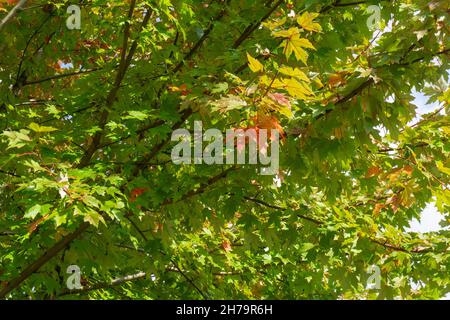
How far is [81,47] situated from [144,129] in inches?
101

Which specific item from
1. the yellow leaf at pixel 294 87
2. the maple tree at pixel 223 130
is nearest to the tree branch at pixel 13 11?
the maple tree at pixel 223 130

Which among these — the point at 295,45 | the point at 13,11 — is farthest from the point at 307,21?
the point at 13,11

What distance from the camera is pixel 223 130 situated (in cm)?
382

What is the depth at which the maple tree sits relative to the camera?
10.3 feet

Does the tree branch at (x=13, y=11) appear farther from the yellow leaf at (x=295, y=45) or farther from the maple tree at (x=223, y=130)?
the yellow leaf at (x=295, y=45)

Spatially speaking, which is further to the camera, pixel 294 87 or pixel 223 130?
pixel 223 130

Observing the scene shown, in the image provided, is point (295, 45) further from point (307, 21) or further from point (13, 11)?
point (13, 11)

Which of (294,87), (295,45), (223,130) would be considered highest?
(295,45)

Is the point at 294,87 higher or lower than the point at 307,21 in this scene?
lower

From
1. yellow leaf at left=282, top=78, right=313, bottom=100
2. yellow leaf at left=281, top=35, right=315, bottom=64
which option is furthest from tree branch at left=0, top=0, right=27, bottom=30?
yellow leaf at left=282, top=78, right=313, bottom=100

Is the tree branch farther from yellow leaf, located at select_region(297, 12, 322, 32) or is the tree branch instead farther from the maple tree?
yellow leaf, located at select_region(297, 12, 322, 32)

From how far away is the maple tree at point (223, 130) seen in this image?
315 centimetres

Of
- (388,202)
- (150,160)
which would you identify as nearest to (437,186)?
(388,202)

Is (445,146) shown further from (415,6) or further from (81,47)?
(81,47)
